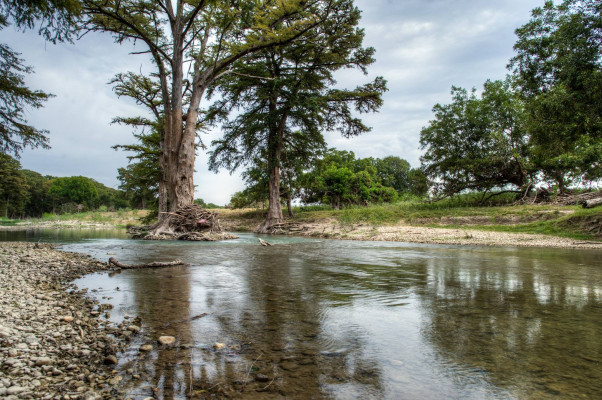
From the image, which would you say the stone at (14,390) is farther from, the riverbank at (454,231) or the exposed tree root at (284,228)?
the exposed tree root at (284,228)

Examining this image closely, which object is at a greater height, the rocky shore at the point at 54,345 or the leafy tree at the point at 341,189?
the leafy tree at the point at 341,189

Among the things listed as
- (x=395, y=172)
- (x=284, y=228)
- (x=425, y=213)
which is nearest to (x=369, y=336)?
(x=425, y=213)

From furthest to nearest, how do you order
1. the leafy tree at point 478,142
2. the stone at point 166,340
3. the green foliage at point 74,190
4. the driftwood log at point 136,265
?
the green foliage at point 74,190, the leafy tree at point 478,142, the driftwood log at point 136,265, the stone at point 166,340

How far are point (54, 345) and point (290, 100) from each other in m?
21.9

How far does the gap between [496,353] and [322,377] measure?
4.85 ft

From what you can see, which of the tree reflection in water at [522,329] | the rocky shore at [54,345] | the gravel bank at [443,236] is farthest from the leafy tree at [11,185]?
the tree reflection in water at [522,329]

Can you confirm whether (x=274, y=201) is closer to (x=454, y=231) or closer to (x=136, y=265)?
(x=454, y=231)

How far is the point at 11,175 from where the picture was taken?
46.9 metres

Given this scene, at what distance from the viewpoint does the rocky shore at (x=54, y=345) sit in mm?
1927

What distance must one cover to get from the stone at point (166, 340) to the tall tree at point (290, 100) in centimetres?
2017

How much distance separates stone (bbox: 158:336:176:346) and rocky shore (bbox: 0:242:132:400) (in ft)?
1.00

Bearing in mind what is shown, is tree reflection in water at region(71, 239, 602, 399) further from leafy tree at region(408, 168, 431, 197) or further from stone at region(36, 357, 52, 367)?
leafy tree at region(408, 168, 431, 197)

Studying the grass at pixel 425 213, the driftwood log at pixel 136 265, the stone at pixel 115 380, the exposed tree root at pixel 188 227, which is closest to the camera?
the stone at pixel 115 380

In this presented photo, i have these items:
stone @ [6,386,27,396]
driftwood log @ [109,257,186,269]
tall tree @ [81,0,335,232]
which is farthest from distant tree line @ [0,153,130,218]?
stone @ [6,386,27,396]
